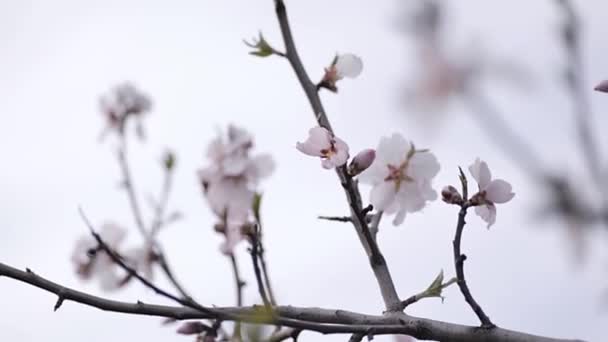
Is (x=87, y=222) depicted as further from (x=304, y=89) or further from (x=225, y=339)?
(x=304, y=89)

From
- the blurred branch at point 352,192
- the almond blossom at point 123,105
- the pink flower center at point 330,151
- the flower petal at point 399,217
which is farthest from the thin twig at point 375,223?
the almond blossom at point 123,105

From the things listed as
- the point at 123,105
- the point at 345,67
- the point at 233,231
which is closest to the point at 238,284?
the point at 233,231

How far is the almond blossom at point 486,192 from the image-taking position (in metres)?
2.17

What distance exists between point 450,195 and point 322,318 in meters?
0.53

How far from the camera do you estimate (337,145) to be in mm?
2025

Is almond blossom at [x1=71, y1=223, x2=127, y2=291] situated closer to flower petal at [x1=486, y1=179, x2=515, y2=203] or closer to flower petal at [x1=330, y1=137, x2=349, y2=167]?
flower petal at [x1=330, y1=137, x2=349, y2=167]

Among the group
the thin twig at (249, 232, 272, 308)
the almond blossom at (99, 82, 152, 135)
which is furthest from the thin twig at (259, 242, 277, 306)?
the almond blossom at (99, 82, 152, 135)

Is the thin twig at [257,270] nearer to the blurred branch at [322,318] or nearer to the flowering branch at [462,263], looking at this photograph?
the blurred branch at [322,318]

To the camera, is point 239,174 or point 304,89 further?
point 304,89

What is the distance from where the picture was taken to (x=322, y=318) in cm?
184

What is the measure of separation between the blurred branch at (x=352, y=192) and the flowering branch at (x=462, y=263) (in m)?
0.21

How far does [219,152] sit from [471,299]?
0.73 m

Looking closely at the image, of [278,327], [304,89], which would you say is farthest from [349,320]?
[304,89]

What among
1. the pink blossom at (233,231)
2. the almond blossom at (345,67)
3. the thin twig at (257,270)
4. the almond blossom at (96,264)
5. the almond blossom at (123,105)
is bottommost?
the thin twig at (257,270)
